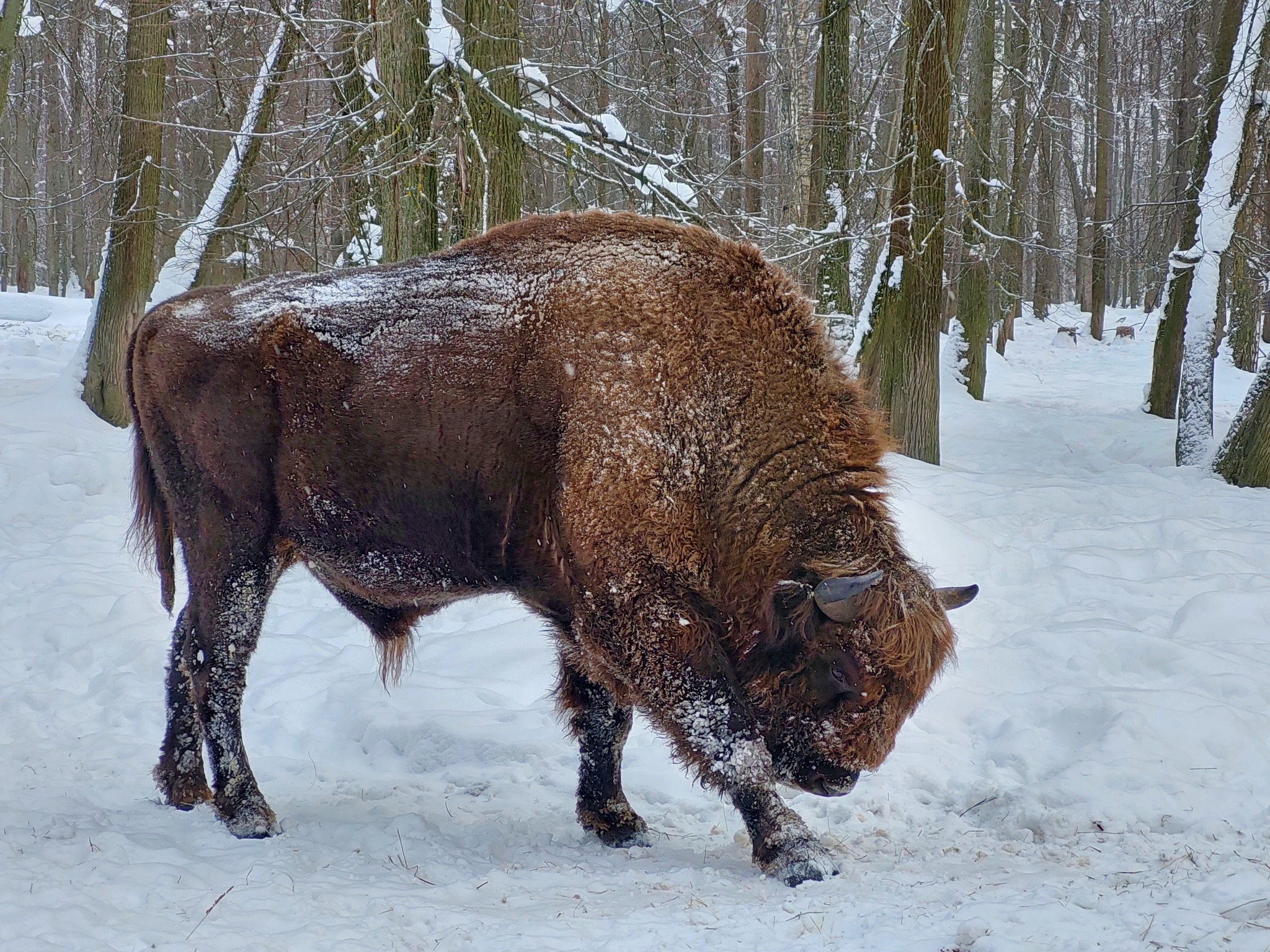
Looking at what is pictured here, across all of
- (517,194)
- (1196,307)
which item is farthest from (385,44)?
(1196,307)

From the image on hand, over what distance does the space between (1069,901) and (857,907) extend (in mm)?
562

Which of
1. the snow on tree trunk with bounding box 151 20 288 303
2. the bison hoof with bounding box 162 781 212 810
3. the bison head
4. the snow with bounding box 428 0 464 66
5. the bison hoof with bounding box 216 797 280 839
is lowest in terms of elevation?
the bison hoof with bounding box 162 781 212 810

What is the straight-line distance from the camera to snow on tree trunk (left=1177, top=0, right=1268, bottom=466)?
33.6ft

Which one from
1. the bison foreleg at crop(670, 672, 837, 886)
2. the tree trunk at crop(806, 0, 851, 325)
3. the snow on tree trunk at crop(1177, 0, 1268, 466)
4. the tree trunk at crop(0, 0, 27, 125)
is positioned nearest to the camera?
the bison foreleg at crop(670, 672, 837, 886)

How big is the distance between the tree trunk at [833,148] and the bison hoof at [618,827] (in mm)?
7501

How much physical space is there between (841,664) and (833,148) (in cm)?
873

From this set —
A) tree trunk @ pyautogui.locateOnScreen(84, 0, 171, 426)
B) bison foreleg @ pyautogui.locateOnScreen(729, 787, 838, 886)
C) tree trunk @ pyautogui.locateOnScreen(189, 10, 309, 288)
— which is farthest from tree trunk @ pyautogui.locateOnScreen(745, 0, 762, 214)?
bison foreleg @ pyautogui.locateOnScreen(729, 787, 838, 886)

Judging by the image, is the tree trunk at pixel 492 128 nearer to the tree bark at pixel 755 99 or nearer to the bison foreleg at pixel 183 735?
the bison foreleg at pixel 183 735

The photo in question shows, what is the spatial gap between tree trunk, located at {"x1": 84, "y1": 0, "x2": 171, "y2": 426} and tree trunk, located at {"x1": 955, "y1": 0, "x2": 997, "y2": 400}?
29.0 ft

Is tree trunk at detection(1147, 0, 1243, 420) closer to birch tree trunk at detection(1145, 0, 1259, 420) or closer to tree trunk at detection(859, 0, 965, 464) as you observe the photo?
birch tree trunk at detection(1145, 0, 1259, 420)

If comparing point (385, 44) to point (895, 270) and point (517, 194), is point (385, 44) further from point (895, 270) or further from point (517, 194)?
point (895, 270)

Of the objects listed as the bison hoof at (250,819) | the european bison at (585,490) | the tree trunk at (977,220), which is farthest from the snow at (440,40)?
the tree trunk at (977,220)

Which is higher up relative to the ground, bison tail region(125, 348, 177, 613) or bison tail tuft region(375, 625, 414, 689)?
bison tail region(125, 348, 177, 613)

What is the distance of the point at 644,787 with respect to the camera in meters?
→ 4.58
